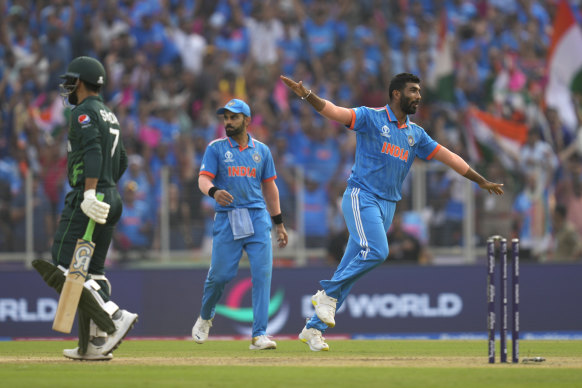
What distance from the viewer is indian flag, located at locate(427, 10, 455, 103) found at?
21594 mm

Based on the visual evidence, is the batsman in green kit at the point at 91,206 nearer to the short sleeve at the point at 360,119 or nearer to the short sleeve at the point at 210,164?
the short sleeve at the point at 210,164

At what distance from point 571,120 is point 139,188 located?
355 inches

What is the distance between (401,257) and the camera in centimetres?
1720

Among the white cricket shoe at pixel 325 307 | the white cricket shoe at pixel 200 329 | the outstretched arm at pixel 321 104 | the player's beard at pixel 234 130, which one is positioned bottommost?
the white cricket shoe at pixel 200 329

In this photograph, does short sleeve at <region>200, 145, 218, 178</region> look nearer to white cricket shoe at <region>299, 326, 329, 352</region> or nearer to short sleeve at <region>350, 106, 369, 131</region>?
short sleeve at <region>350, 106, 369, 131</region>

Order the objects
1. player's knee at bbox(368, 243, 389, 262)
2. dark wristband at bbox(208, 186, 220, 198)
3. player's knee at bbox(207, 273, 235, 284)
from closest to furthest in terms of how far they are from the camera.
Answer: player's knee at bbox(368, 243, 389, 262) < dark wristband at bbox(208, 186, 220, 198) < player's knee at bbox(207, 273, 235, 284)

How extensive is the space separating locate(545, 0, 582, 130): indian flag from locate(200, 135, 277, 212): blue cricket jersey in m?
10.8

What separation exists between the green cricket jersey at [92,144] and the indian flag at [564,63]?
1286 centimetres

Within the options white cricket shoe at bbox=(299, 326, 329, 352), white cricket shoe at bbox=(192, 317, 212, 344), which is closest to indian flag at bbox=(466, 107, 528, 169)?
white cricket shoe at bbox=(192, 317, 212, 344)

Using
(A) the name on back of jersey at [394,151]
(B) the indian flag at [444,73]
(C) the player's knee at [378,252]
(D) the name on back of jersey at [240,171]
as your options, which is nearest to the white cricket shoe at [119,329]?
(D) the name on back of jersey at [240,171]

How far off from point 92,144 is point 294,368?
2.80m

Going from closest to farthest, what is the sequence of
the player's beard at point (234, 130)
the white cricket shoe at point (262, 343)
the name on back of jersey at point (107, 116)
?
the name on back of jersey at point (107, 116), the white cricket shoe at point (262, 343), the player's beard at point (234, 130)

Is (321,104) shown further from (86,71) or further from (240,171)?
(86,71)

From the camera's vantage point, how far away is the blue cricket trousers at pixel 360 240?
33.3ft
